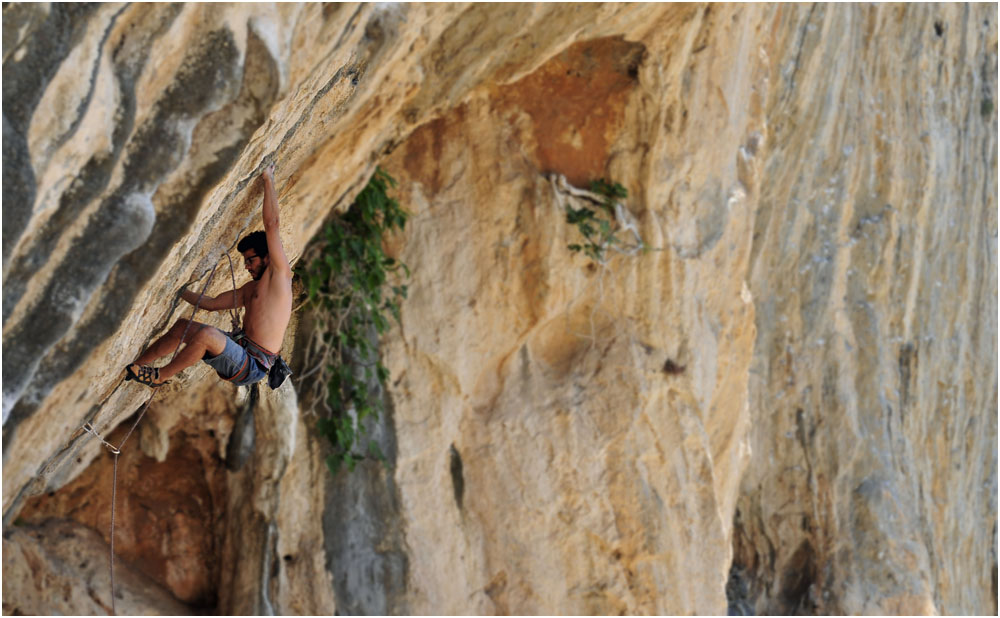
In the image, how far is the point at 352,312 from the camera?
5.98 metres

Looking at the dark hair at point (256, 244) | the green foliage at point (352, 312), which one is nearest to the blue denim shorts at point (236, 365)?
the dark hair at point (256, 244)

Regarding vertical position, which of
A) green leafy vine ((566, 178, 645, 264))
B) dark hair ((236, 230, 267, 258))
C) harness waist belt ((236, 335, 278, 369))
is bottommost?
harness waist belt ((236, 335, 278, 369))

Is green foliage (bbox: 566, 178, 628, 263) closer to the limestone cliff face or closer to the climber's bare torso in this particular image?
the limestone cliff face

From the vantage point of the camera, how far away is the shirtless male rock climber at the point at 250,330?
3.30m

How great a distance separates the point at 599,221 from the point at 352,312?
1489mm

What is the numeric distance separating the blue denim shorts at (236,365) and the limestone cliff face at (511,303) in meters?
0.25

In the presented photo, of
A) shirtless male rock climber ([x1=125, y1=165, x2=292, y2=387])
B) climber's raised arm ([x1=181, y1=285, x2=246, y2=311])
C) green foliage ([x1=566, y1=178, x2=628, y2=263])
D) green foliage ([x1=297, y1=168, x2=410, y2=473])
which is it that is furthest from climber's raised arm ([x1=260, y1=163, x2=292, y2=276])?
green foliage ([x1=566, y1=178, x2=628, y2=263])

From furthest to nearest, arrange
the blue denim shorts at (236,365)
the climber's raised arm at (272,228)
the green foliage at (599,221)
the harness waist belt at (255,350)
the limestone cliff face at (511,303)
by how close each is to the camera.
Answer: the green foliage at (599,221) → the harness waist belt at (255,350) → the blue denim shorts at (236,365) → the climber's raised arm at (272,228) → the limestone cliff face at (511,303)

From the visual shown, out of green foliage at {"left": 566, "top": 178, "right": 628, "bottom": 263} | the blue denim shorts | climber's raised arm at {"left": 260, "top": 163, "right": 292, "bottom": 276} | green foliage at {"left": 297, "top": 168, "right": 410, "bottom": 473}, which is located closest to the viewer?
climber's raised arm at {"left": 260, "top": 163, "right": 292, "bottom": 276}

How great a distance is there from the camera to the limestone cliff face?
9.13 ft

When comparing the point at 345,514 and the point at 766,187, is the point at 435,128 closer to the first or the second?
the point at 345,514

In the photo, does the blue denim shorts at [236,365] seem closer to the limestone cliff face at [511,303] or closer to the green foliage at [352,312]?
the limestone cliff face at [511,303]

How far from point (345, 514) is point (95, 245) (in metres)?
3.56

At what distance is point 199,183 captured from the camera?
2.87 metres
